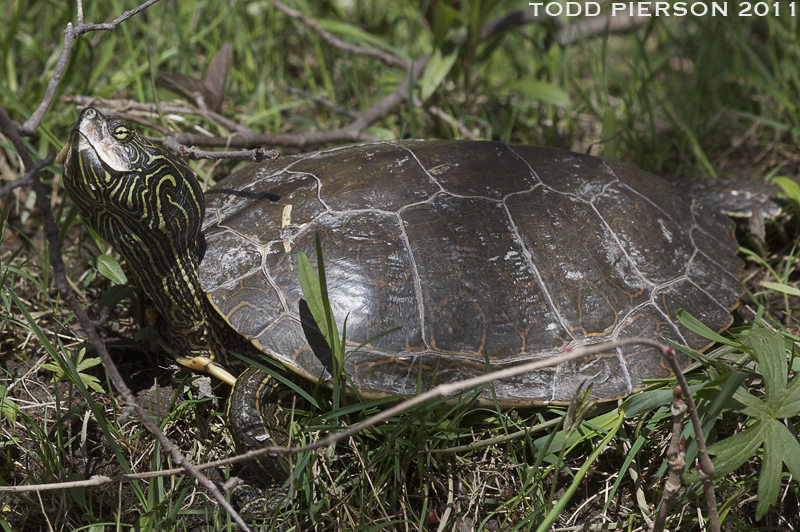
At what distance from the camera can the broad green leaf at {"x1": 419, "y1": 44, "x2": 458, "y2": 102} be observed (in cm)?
364

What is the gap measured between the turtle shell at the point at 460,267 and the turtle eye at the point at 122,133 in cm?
54

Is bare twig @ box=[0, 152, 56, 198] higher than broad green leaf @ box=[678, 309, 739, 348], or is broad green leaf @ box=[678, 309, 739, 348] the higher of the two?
bare twig @ box=[0, 152, 56, 198]

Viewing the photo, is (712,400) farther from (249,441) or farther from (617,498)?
(249,441)

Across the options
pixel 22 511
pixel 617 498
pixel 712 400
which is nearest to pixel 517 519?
pixel 617 498

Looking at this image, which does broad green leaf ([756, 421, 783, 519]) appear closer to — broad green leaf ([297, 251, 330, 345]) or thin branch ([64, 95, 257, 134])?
broad green leaf ([297, 251, 330, 345])

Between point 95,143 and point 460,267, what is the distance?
1.47 metres

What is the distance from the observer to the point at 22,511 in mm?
1971

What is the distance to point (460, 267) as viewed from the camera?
92.7 inches

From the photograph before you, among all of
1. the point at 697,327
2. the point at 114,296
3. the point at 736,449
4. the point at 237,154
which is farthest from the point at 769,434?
the point at 114,296

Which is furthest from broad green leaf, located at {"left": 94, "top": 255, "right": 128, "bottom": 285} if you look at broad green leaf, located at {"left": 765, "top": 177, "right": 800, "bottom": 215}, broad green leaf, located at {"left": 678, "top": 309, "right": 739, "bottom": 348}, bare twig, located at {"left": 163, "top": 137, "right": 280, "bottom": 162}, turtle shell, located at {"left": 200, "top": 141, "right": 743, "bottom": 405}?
broad green leaf, located at {"left": 765, "top": 177, "right": 800, "bottom": 215}

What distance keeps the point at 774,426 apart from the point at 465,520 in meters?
1.10

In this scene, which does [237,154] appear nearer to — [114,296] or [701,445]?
[114,296]

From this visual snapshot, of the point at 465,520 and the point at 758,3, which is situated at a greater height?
the point at 758,3

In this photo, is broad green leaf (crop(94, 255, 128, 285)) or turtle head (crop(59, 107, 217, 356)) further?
broad green leaf (crop(94, 255, 128, 285))
